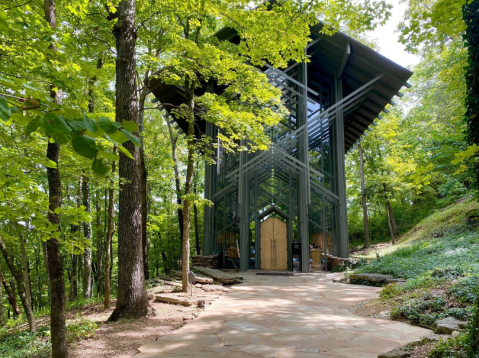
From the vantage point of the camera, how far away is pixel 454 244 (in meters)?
10.7

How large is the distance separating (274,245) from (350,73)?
28.3 feet

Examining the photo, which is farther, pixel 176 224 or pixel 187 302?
pixel 176 224

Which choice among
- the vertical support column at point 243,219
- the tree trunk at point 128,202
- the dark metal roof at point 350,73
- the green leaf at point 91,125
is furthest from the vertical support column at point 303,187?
the green leaf at point 91,125

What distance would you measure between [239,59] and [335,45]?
6.98 meters

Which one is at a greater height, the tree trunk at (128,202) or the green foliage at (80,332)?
the tree trunk at (128,202)

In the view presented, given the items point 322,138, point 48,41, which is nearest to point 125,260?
point 48,41

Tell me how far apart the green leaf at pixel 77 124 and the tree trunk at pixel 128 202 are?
4.60m

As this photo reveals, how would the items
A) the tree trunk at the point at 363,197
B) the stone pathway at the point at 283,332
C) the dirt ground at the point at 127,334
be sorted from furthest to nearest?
the tree trunk at the point at 363,197
the dirt ground at the point at 127,334
the stone pathway at the point at 283,332

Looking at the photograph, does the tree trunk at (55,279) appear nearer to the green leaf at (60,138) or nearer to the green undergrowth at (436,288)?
the green leaf at (60,138)

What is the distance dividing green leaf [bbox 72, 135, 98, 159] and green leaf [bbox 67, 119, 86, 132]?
1.6 inches

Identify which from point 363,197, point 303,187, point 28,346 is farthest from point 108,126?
point 363,197

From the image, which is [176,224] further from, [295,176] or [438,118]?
[438,118]

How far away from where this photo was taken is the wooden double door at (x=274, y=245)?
14.2 metres

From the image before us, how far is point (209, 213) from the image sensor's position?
1502 centimetres
